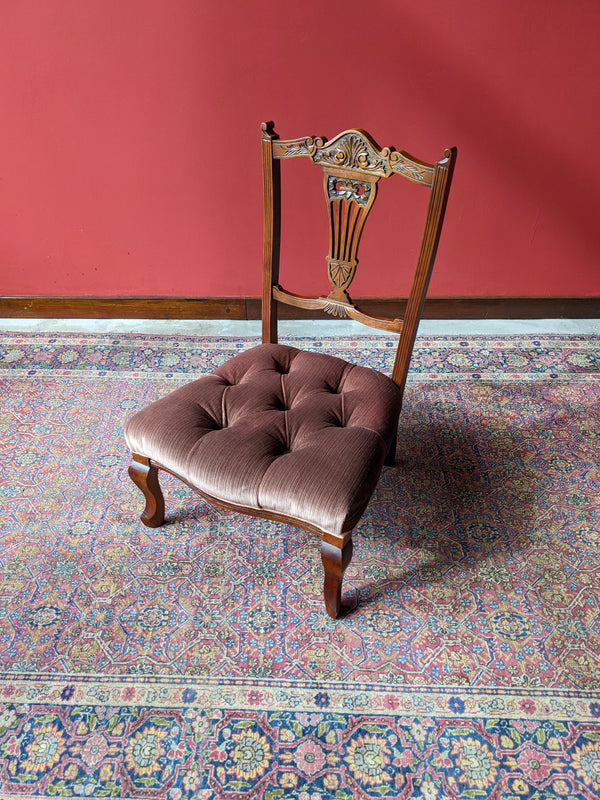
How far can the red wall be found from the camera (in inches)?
76.9

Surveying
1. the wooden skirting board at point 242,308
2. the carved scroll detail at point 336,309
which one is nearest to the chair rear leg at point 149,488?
the carved scroll detail at point 336,309

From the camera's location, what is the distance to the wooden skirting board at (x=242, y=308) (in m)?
2.50

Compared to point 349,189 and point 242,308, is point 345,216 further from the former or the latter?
point 242,308

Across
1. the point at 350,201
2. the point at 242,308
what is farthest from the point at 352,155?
the point at 242,308

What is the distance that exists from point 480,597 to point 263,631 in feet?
1.82

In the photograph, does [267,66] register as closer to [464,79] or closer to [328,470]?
[464,79]

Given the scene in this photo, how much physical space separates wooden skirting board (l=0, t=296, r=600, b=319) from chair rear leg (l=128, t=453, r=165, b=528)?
45.7 inches

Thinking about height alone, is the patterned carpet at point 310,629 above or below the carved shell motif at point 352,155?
below

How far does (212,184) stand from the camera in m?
2.27

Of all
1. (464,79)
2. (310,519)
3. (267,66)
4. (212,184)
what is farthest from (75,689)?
(464,79)

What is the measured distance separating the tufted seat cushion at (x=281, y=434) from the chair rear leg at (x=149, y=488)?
0.05m

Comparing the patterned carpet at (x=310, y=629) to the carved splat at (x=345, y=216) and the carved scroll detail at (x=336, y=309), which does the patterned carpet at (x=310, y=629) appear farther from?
the carved splat at (x=345, y=216)

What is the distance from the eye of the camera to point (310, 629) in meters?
1.39

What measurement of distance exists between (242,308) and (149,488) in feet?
4.02
